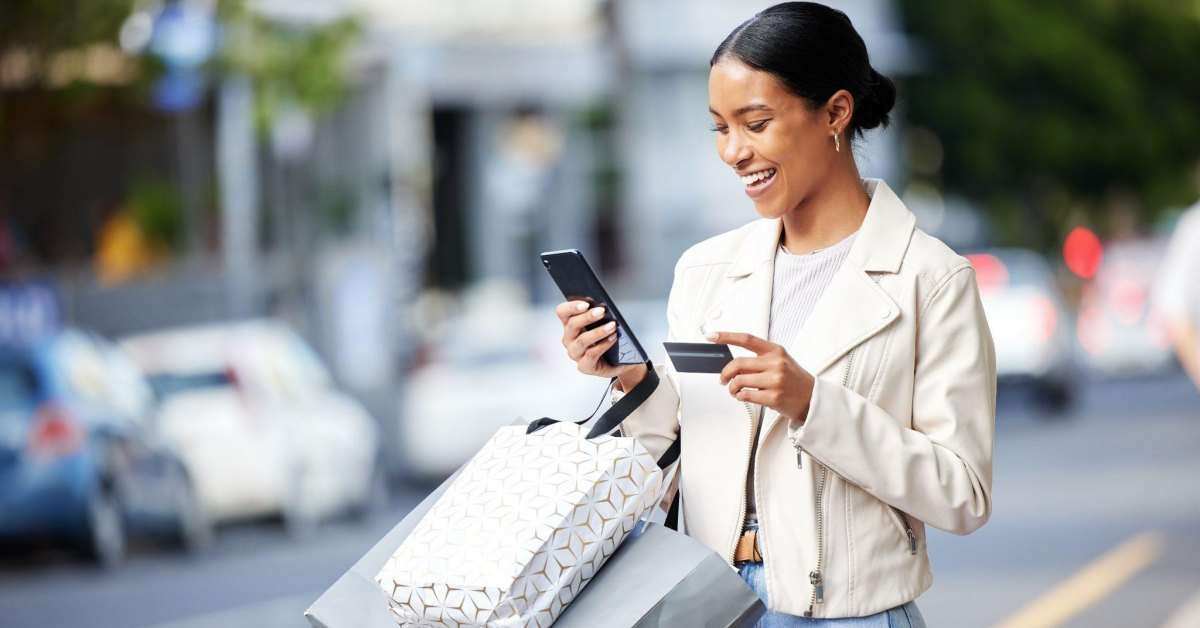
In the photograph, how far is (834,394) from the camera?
2.96 metres

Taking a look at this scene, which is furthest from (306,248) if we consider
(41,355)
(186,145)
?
(41,355)

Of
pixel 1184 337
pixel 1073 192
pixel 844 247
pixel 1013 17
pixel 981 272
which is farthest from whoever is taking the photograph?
pixel 1073 192

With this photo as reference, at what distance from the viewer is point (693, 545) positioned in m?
2.98

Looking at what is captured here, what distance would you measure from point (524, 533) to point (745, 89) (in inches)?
29.8

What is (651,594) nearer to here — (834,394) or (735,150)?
(834,394)

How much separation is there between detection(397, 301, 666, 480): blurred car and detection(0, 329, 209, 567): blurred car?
358 centimetres

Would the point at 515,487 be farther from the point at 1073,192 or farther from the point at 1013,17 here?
the point at 1073,192

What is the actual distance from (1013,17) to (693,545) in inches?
1524

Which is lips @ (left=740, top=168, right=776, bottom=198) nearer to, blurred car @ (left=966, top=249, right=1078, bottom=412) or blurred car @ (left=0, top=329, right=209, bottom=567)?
blurred car @ (left=0, top=329, right=209, bottom=567)

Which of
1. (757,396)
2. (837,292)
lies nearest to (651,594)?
(757,396)

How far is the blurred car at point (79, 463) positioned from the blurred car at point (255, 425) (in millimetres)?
239

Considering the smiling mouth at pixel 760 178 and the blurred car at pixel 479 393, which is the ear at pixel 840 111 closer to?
the smiling mouth at pixel 760 178

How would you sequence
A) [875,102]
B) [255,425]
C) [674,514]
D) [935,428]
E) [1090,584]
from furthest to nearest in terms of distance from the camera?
1. [255,425]
2. [1090,584]
3. [674,514]
4. [875,102]
5. [935,428]

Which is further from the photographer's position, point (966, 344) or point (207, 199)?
point (207, 199)
